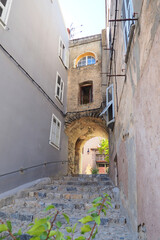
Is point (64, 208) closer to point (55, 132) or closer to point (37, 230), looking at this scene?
point (37, 230)

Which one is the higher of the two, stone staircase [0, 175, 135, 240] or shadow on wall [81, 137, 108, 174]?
shadow on wall [81, 137, 108, 174]

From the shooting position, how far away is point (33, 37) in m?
6.99

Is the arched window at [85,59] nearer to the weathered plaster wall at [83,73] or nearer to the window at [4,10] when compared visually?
the weathered plaster wall at [83,73]

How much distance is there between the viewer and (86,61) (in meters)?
11.4

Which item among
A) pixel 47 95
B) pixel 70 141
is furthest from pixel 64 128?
pixel 47 95

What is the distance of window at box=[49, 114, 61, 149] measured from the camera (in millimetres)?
7836

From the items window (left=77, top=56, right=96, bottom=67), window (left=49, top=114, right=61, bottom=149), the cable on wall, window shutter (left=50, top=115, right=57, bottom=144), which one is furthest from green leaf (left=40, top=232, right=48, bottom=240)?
window (left=77, top=56, right=96, bottom=67)

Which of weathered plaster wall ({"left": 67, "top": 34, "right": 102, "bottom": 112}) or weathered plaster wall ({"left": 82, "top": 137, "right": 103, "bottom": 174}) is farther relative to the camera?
weathered plaster wall ({"left": 82, "top": 137, "right": 103, "bottom": 174})

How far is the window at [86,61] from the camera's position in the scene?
1132cm

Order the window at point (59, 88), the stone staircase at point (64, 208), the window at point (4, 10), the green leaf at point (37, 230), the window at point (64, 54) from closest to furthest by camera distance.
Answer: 1. the green leaf at point (37, 230)
2. the stone staircase at point (64, 208)
3. the window at point (4, 10)
4. the window at point (59, 88)
5. the window at point (64, 54)

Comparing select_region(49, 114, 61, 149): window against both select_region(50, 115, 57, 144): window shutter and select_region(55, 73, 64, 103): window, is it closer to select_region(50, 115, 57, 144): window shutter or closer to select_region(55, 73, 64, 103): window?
select_region(50, 115, 57, 144): window shutter

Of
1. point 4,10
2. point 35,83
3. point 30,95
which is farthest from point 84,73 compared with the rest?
point 4,10

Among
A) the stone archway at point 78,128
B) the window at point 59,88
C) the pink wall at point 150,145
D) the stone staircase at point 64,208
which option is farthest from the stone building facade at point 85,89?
the pink wall at point 150,145

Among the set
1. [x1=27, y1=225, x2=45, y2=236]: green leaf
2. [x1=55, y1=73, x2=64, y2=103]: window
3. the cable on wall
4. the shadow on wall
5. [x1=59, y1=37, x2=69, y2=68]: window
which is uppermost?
[x1=59, y1=37, x2=69, y2=68]: window
